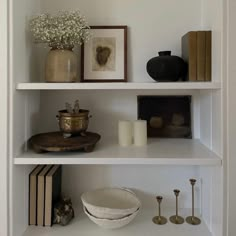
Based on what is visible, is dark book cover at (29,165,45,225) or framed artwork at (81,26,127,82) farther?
framed artwork at (81,26,127,82)

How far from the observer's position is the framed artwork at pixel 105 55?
148cm

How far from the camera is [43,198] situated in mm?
1342

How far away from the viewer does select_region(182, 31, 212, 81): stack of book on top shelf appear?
1.25 meters

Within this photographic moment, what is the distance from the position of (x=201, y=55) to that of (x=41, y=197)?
0.98 m

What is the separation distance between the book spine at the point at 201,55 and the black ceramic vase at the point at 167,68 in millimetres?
97

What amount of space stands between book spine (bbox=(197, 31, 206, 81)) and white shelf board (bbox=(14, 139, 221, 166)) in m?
0.33

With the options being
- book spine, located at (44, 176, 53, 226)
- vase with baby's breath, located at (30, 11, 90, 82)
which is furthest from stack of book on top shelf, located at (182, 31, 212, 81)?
book spine, located at (44, 176, 53, 226)

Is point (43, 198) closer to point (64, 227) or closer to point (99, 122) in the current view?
point (64, 227)

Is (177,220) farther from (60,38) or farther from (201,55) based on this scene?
(60,38)

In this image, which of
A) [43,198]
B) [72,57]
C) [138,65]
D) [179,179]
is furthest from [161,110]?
[43,198]

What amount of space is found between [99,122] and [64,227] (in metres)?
0.55

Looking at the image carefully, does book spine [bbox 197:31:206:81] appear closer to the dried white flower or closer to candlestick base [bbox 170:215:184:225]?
the dried white flower
